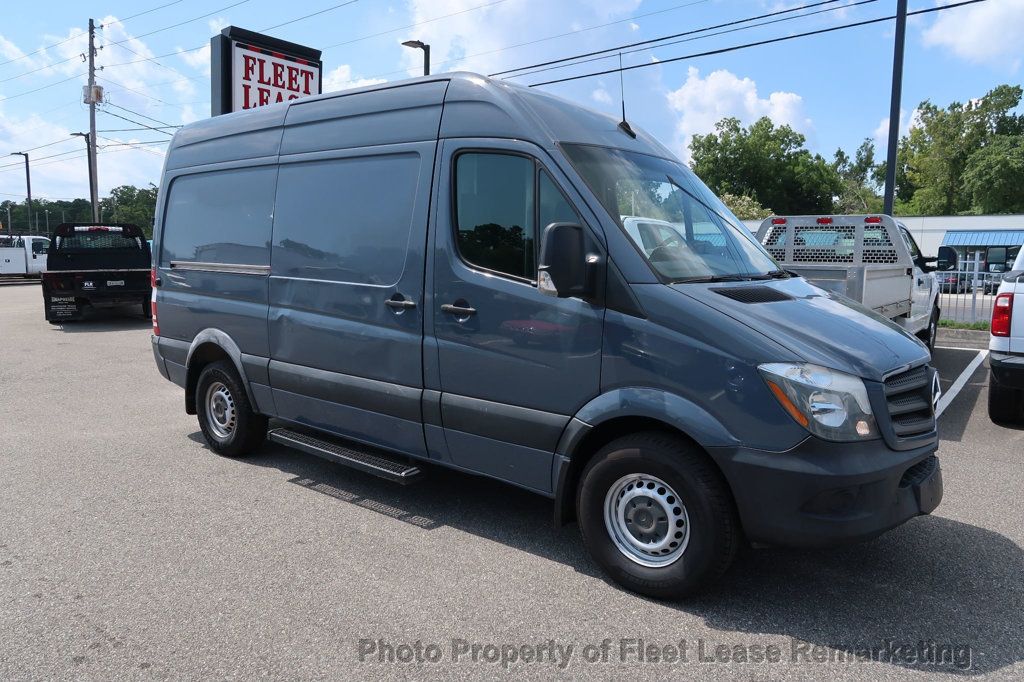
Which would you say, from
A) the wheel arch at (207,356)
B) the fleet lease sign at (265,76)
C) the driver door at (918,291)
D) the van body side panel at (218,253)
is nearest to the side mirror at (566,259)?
the van body side panel at (218,253)

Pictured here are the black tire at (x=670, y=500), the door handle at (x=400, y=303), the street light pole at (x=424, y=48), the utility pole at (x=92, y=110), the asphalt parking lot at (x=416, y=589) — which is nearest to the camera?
the asphalt parking lot at (x=416, y=589)

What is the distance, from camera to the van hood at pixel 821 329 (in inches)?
129

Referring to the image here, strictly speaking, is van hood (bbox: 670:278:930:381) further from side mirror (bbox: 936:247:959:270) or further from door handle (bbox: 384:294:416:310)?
side mirror (bbox: 936:247:959:270)

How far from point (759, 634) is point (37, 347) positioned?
12.6 metres

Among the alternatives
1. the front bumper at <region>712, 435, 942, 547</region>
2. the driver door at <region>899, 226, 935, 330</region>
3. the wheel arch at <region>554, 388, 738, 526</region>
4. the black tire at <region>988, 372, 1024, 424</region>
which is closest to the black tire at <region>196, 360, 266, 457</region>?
the wheel arch at <region>554, 388, 738, 526</region>

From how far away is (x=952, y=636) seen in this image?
10.7 feet

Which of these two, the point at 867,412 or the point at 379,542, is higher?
the point at 867,412

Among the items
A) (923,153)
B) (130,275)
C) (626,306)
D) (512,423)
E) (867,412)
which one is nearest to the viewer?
(867,412)

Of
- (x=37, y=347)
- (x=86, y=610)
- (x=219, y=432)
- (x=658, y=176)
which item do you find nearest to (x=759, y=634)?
(x=658, y=176)

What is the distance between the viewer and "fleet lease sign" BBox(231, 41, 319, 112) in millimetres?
12039

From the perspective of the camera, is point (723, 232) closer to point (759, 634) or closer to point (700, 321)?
point (700, 321)

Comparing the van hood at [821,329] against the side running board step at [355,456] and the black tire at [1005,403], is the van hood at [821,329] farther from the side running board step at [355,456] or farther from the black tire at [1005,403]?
the black tire at [1005,403]

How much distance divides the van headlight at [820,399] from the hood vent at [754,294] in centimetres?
50

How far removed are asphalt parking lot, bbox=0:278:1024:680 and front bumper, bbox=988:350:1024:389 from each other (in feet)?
2.87
